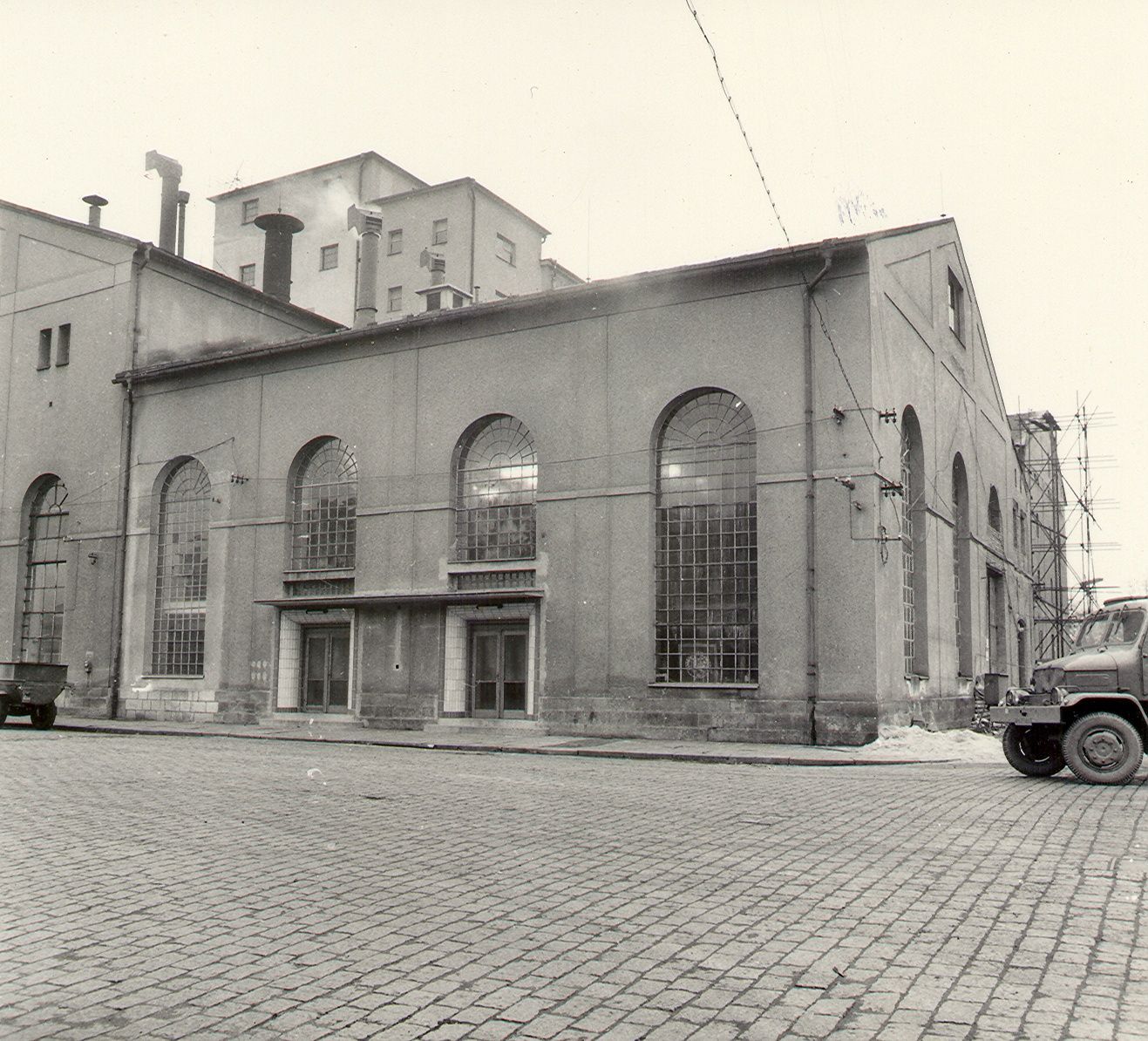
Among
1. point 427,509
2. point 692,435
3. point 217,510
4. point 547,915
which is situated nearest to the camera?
point 547,915

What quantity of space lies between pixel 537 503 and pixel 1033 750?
10786mm

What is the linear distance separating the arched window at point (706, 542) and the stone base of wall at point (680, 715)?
48 centimetres

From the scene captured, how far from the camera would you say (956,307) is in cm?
2730

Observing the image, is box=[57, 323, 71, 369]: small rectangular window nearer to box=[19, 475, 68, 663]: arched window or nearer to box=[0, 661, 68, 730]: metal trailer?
box=[19, 475, 68, 663]: arched window

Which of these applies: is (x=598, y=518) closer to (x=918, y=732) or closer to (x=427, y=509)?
(x=427, y=509)

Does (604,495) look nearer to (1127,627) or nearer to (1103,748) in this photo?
(1127,627)

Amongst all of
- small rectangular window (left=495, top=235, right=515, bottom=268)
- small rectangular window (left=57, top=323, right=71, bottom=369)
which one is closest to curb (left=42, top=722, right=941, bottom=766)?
small rectangular window (left=57, top=323, right=71, bottom=369)

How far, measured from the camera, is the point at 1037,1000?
4.47 m

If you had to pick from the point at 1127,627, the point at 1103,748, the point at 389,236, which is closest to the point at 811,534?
the point at 1127,627

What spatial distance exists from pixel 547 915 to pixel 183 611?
2207 centimetres

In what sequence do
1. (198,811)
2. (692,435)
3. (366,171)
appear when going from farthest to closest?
(366,171) → (692,435) → (198,811)

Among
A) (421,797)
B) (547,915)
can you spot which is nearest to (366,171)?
(421,797)

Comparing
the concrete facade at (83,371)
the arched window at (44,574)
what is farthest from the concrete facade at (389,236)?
the arched window at (44,574)

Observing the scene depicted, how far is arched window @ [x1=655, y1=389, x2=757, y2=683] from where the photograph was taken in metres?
Answer: 19.7
